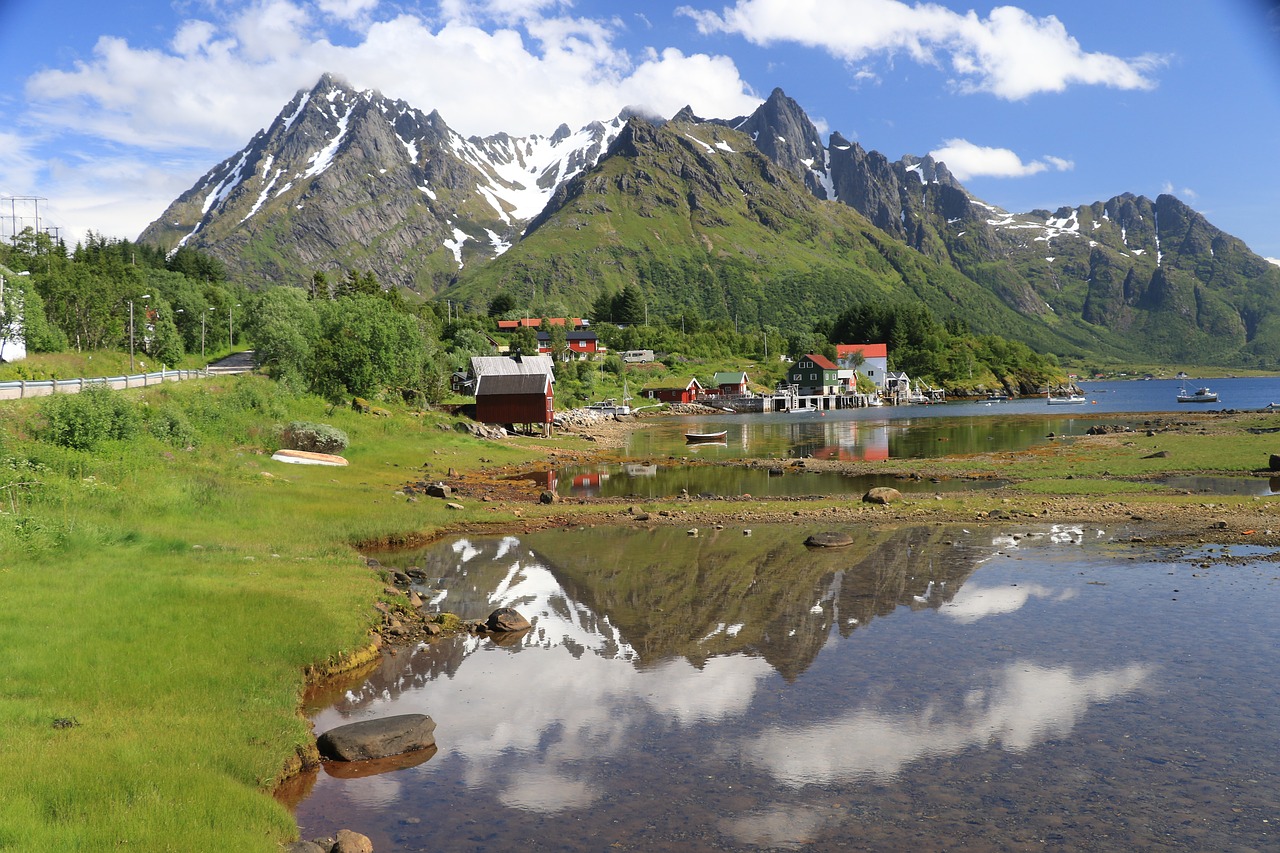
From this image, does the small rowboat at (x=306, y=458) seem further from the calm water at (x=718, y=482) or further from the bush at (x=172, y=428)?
the calm water at (x=718, y=482)

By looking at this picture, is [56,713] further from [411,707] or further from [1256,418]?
[1256,418]

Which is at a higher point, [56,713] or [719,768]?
[56,713]

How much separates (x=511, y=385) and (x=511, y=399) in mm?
1563

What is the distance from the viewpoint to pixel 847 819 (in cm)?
1373

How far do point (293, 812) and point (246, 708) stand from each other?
3211 millimetres

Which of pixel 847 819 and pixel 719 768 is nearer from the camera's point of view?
pixel 847 819

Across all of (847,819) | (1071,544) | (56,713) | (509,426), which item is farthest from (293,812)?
(509,426)

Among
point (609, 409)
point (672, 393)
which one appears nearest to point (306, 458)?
point (609, 409)

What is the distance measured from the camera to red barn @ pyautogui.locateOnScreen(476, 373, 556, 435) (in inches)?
3733

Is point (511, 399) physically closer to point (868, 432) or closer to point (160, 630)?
point (868, 432)

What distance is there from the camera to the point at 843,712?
715 inches

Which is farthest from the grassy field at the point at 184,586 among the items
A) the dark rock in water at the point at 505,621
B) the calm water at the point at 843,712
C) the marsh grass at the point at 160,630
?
the dark rock in water at the point at 505,621

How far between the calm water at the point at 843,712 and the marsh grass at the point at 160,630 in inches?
70.0

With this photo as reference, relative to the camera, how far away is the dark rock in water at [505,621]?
972 inches
